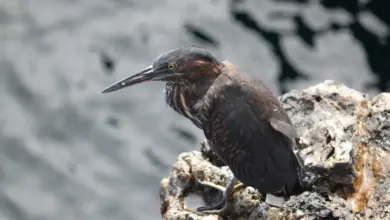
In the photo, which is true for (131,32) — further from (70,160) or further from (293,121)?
(293,121)

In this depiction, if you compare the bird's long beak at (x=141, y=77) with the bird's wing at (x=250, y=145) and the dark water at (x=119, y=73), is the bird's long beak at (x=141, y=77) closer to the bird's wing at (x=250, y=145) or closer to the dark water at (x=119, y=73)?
the bird's wing at (x=250, y=145)

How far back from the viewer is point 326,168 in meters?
4.57

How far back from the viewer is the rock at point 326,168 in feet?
14.8

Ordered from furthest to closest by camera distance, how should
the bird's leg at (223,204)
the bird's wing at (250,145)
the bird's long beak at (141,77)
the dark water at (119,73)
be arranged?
the dark water at (119,73) < the bird's leg at (223,204) < the bird's long beak at (141,77) < the bird's wing at (250,145)

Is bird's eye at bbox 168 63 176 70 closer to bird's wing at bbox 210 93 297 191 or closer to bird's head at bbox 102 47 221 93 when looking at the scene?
bird's head at bbox 102 47 221 93

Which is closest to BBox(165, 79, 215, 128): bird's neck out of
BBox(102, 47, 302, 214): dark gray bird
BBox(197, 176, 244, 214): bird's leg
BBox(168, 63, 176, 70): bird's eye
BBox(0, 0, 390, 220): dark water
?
BBox(102, 47, 302, 214): dark gray bird

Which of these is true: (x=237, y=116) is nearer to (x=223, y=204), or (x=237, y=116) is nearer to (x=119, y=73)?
(x=223, y=204)

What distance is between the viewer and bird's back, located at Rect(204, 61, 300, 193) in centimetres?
442

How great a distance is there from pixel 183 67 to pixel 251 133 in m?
0.58

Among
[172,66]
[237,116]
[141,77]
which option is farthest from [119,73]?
[237,116]

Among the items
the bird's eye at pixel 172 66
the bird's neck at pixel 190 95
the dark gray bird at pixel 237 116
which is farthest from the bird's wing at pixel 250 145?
the bird's eye at pixel 172 66

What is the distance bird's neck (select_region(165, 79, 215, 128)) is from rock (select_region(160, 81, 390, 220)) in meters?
0.49

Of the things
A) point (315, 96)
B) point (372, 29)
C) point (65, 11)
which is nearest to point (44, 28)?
point (65, 11)

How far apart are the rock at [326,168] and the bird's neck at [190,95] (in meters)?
0.49
